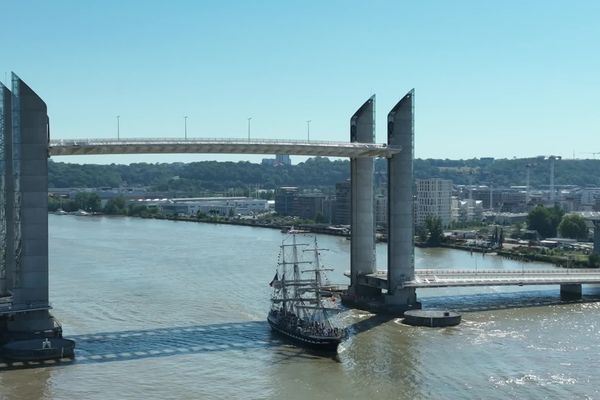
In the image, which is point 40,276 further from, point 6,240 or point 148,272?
point 148,272

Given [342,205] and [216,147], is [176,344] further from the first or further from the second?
[342,205]

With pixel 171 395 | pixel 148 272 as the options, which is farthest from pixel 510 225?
pixel 171 395

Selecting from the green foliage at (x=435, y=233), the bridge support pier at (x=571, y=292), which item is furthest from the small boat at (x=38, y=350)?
the green foliage at (x=435, y=233)

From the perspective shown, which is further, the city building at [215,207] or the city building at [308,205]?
the city building at [215,207]

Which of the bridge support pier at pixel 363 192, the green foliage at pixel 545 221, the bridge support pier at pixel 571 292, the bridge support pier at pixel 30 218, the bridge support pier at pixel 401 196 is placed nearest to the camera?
the bridge support pier at pixel 30 218

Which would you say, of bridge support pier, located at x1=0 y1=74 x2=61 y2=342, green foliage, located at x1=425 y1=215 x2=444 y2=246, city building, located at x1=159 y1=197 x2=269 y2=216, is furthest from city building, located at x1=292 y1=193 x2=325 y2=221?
bridge support pier, located at x1=0 y1=74 x2=61 y2=342

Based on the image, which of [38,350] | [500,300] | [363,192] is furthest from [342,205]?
[38,350]

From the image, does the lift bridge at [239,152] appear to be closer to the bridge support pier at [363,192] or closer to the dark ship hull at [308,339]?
the bridge support pier at [363,192]

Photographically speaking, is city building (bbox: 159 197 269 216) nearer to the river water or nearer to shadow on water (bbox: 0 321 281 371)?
the river water
